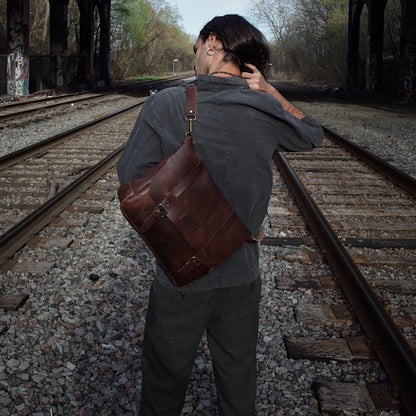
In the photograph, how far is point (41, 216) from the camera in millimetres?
4590

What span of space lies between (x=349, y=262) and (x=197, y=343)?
219 centimetres

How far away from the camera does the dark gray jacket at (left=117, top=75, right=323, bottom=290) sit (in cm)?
146

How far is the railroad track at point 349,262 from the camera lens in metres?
2.37

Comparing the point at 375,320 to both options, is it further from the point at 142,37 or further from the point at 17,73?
the point at 142,37

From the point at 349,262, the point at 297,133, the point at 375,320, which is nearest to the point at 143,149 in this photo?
the point at 297,133

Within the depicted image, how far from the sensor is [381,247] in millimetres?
4164

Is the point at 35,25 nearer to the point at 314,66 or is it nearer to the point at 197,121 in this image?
the point at 314,66

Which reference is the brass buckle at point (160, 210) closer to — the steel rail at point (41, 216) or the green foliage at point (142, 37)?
the steel rail at point (41, 216)

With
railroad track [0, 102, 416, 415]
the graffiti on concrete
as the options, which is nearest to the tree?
the graffiti on concrete

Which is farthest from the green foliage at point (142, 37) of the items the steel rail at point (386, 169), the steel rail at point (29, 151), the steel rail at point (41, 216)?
the steel rail at point (41, 216)

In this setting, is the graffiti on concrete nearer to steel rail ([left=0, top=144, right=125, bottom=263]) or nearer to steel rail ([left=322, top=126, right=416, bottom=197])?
steel rail ([left=0, top=144, right=125, bottom=263])

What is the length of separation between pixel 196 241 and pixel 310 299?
2.08 metres

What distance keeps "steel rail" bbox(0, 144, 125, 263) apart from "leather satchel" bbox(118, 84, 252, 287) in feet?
8.85

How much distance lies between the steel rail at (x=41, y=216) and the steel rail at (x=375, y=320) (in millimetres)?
2621
